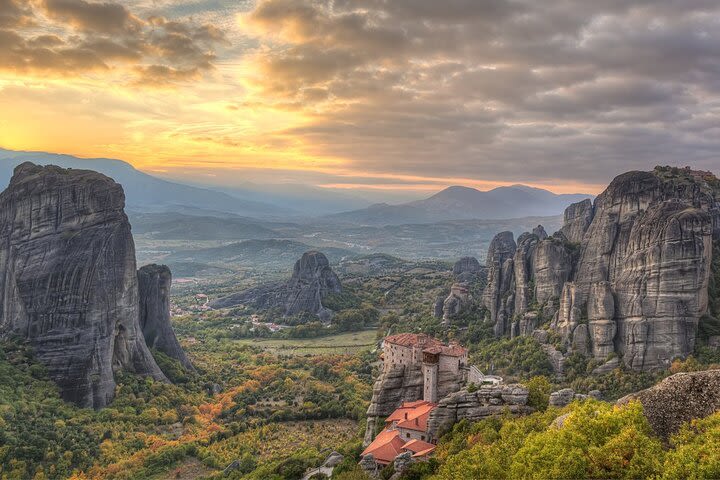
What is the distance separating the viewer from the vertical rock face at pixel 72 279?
54.8 m

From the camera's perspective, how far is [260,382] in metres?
72.7

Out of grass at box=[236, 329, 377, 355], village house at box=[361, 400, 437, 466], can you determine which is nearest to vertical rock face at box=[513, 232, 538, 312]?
grass at box=[236, 329, 377, 355]

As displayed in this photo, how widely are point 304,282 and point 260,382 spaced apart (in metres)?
60.7

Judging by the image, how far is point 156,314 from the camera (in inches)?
2810

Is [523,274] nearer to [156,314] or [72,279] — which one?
[156,314]

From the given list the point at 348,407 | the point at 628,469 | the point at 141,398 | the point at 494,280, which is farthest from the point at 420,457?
the point at 494,280

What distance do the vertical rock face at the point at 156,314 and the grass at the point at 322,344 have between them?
26505mm

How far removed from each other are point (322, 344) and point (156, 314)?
37711 millimetres

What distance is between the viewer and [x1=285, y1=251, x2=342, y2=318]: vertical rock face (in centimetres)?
12700

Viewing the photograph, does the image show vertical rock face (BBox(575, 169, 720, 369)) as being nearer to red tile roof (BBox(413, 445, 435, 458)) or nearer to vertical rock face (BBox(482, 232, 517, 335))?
vertical rock face (BBox(482, 232, 517, 335))

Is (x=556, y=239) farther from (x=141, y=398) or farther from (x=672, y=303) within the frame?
(x=141, y=398)

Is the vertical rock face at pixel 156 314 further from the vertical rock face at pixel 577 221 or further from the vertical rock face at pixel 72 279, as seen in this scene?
the vertical rock face at pixel 577 221

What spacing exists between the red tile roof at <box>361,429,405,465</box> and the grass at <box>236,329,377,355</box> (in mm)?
56086

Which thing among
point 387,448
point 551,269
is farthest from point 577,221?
point 387,448
